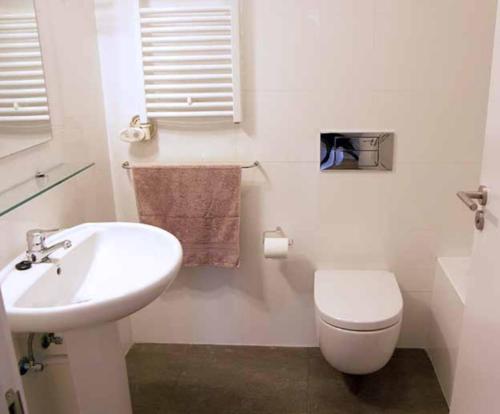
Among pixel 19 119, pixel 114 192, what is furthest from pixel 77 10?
pixel 114 192

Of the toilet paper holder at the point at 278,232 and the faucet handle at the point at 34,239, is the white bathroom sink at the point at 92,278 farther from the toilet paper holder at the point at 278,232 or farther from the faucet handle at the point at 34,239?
the toilet paper holder at the point at 278,232

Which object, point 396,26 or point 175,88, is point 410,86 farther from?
point 175,88

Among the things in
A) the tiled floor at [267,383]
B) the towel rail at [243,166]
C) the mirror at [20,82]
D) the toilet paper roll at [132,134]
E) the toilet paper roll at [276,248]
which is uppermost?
the mirror at [20,82]

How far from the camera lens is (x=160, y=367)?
7.96 ft

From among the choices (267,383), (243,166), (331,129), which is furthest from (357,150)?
(267,383)

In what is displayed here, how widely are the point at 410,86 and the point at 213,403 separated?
1620 millimetres

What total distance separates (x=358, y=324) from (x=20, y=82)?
1.48m

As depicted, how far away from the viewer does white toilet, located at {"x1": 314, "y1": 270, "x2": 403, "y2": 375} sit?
193 cm

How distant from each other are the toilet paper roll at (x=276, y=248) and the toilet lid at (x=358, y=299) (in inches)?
8.1

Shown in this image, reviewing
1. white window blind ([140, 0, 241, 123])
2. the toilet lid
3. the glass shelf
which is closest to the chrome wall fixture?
the toilet lid

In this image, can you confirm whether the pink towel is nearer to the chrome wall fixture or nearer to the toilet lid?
the toilet lid

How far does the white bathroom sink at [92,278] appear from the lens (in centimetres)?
122

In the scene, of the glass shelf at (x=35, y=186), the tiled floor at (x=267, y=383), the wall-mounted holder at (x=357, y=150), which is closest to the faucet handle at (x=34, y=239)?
the glass shelf at (x=35, y=186)

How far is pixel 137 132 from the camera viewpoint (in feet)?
7.13
